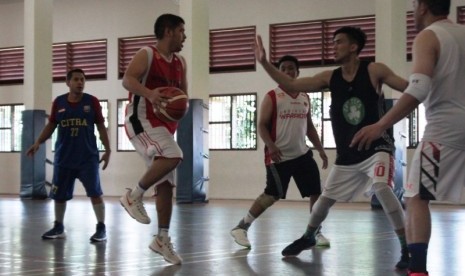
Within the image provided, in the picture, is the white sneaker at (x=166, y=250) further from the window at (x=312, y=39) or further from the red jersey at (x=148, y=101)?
the window at (x=312, y=39)

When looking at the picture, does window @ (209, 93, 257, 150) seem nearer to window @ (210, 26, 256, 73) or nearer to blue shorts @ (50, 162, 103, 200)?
window @ (210, 26, 256, 73)

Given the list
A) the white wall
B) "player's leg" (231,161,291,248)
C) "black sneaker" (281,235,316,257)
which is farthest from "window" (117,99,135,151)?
"black sneaker" (281,235,316,257)

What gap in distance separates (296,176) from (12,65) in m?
18.7

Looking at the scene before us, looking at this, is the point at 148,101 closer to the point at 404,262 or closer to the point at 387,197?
the point at 387,197

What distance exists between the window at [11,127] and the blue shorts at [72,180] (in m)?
16.5

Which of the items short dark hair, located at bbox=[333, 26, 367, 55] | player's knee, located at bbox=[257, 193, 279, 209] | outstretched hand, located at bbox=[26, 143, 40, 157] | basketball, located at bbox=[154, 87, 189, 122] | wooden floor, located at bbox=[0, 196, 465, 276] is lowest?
wooden floor, located at bbox=[0, 196, 465, 276]

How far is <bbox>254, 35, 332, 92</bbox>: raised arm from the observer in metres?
5.91

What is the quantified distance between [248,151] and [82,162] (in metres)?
13.0

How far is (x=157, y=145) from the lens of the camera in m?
6.73

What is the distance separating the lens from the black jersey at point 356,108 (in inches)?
259

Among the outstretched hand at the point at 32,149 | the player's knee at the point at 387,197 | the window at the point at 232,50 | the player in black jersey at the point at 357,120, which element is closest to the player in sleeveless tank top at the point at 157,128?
the player in black jersey at the point at 357,120

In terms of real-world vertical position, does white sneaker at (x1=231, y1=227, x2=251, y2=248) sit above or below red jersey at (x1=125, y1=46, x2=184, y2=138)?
below

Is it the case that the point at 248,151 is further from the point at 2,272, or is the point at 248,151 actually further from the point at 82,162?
the point at 2,272

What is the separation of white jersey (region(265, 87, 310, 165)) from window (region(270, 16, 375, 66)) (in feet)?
38.2
